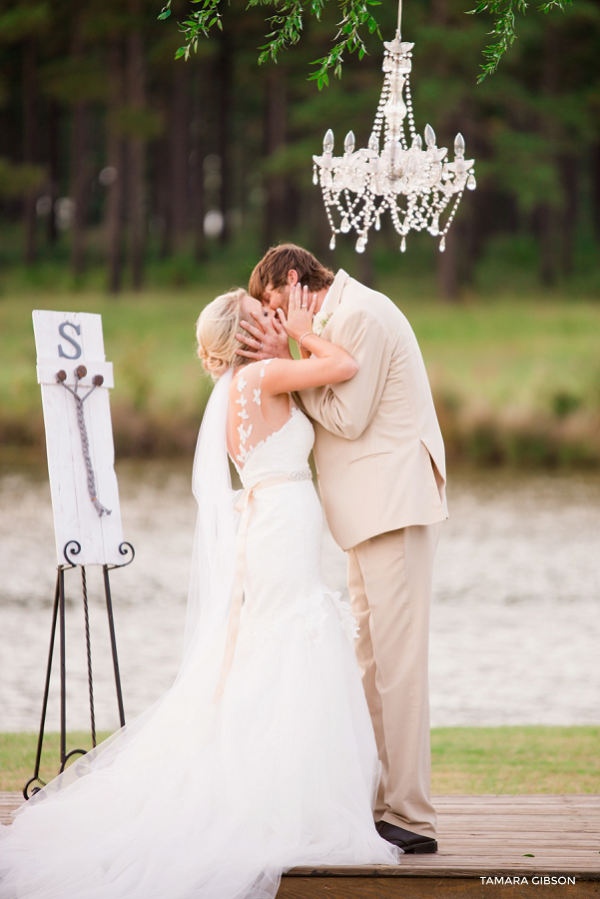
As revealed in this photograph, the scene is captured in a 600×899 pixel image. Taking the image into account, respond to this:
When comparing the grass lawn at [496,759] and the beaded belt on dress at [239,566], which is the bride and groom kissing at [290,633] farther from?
the grass lawn at [496,759]

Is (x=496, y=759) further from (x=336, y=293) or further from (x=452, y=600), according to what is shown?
(x=452, y=600)

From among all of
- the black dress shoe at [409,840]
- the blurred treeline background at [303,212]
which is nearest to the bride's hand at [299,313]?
the black dress shoe at [409,840]

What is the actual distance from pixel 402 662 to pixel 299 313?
1290 millimetres

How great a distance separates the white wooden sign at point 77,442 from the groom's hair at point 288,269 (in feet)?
2.62

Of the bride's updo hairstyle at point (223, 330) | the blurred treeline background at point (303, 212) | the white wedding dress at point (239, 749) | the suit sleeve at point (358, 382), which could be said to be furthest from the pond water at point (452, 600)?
the suit sleeve at point (358, 382)

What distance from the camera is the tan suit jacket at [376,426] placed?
11.5 feet

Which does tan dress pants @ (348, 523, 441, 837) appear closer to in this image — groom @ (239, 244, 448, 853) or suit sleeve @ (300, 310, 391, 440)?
groom @ (239, 244, 448, 853)

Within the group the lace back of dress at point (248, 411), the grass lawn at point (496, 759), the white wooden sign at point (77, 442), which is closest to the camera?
the lace back of dress at point (248, 411)

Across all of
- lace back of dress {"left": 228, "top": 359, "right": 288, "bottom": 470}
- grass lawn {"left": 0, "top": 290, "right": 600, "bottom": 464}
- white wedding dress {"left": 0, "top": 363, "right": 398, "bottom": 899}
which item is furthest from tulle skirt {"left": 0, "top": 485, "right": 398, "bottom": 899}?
grass lawn {"left": 0, "top": 290, "right": 600, "bottom": 464}

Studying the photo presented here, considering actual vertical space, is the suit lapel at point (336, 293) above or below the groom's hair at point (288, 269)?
below

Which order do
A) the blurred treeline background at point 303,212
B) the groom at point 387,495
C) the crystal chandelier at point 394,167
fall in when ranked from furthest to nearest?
1. the blurred treeline background at point 303,212
2. the crystal chandelier at point 394,167
3. the groom at point 387,495

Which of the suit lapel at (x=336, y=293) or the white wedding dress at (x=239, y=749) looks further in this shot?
the suit lapel at (x=336, y=293)

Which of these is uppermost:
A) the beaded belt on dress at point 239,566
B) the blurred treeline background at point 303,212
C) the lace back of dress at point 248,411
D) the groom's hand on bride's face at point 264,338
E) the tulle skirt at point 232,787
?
the blurred treeline background at point 303,212

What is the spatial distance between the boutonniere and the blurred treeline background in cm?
1336
